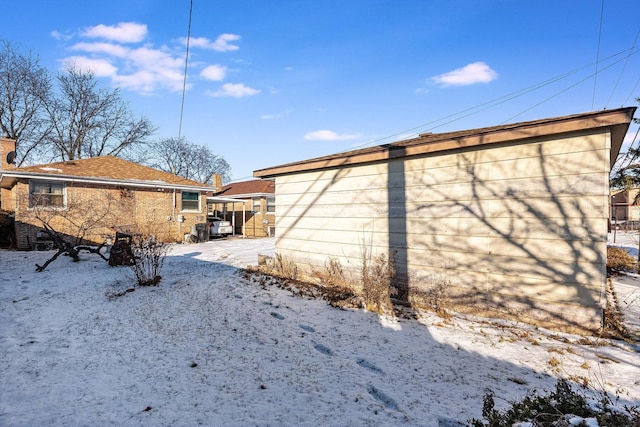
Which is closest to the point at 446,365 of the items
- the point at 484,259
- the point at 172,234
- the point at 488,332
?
the point at 488,332

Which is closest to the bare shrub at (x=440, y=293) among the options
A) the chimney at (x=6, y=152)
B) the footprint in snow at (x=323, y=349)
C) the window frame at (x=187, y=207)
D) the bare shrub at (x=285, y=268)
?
the footprint in snow at (x=323, y=349)

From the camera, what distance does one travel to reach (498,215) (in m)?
4.88

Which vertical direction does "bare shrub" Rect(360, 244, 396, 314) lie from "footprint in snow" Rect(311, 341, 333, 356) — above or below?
above

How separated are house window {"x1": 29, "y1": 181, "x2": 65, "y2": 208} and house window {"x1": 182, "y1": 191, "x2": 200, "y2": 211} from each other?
18.0 ft

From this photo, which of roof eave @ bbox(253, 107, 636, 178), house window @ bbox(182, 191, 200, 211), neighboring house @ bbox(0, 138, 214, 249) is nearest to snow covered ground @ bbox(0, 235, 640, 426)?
roof eave @ bbox(253, 107, 636, 178)

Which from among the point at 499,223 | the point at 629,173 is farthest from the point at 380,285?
the point at 629,173

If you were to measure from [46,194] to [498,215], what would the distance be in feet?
56.9

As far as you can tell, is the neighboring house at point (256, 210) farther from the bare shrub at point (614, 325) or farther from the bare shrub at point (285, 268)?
the bare shrub at point (614, 325)

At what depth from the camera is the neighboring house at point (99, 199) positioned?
1257 cm

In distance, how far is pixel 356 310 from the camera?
573 centimetres

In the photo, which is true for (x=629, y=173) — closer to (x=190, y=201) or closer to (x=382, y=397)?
(x=382, y=397)

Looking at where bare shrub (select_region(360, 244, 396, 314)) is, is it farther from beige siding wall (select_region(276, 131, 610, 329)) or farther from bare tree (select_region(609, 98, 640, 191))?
bare tree (select_region(609, 98, 640, 191))

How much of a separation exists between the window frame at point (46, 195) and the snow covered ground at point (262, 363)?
8.93 metres

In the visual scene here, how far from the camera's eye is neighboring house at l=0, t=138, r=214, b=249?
12.6 meters
